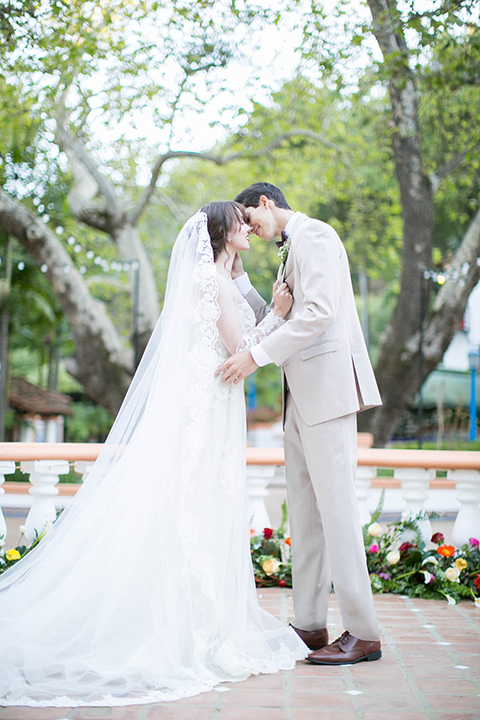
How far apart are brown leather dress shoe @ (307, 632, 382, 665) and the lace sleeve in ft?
4.30

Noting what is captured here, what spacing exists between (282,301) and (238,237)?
1.16 feet

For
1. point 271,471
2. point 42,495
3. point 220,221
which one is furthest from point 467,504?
point 42,495

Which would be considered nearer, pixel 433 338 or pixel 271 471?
pixel 271 471

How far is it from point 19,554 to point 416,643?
216cm

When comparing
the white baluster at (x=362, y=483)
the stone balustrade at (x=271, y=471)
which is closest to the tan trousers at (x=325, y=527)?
the stone balustrade at (x=271, y=471)

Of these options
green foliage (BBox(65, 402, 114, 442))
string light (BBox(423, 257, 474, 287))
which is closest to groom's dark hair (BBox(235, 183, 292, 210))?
string light (BBox(423, 257, 474, 287))

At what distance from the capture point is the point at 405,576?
13.2 feet

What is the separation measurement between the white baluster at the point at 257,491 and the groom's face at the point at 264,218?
1817mm

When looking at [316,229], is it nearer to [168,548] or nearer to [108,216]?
[168,548]

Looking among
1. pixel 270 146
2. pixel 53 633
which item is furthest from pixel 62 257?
pixel 53 633

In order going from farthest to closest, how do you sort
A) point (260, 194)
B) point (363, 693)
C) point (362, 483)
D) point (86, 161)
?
1. point (86, 161)
2. point (362, 483)
3. point (260, 194)
4. point (363, 693)

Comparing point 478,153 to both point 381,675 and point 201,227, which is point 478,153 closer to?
point 201,227

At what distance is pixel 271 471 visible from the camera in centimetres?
444

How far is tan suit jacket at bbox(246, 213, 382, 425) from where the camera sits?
110 inches
